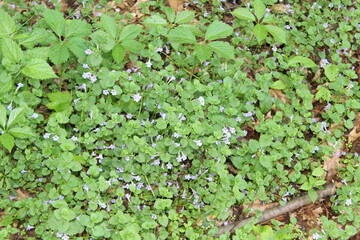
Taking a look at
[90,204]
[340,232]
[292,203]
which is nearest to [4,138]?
[90,204]

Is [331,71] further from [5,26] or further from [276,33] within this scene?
[5,26]

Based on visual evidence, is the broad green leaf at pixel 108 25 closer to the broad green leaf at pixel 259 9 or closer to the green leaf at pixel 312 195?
the broad green leaf at pixel 259 9

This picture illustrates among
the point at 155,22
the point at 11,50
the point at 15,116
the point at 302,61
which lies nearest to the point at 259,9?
the point at 302,61

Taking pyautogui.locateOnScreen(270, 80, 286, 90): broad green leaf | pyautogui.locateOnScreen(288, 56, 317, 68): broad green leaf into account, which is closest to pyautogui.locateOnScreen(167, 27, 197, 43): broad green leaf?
pyautogui.locateOnScreen(270, 80, 286, 90): broad green leaf

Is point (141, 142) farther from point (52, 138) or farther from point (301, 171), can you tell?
point (301, 171)

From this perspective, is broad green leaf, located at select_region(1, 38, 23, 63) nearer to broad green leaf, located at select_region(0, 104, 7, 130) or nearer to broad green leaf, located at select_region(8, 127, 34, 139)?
broad green leaf, located at select_region(0, 104, 7, 130)

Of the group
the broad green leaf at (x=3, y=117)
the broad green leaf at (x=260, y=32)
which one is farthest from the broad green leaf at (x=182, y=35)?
the broad green leaf at (x=3, y=117)

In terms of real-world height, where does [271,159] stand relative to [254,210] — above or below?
above
